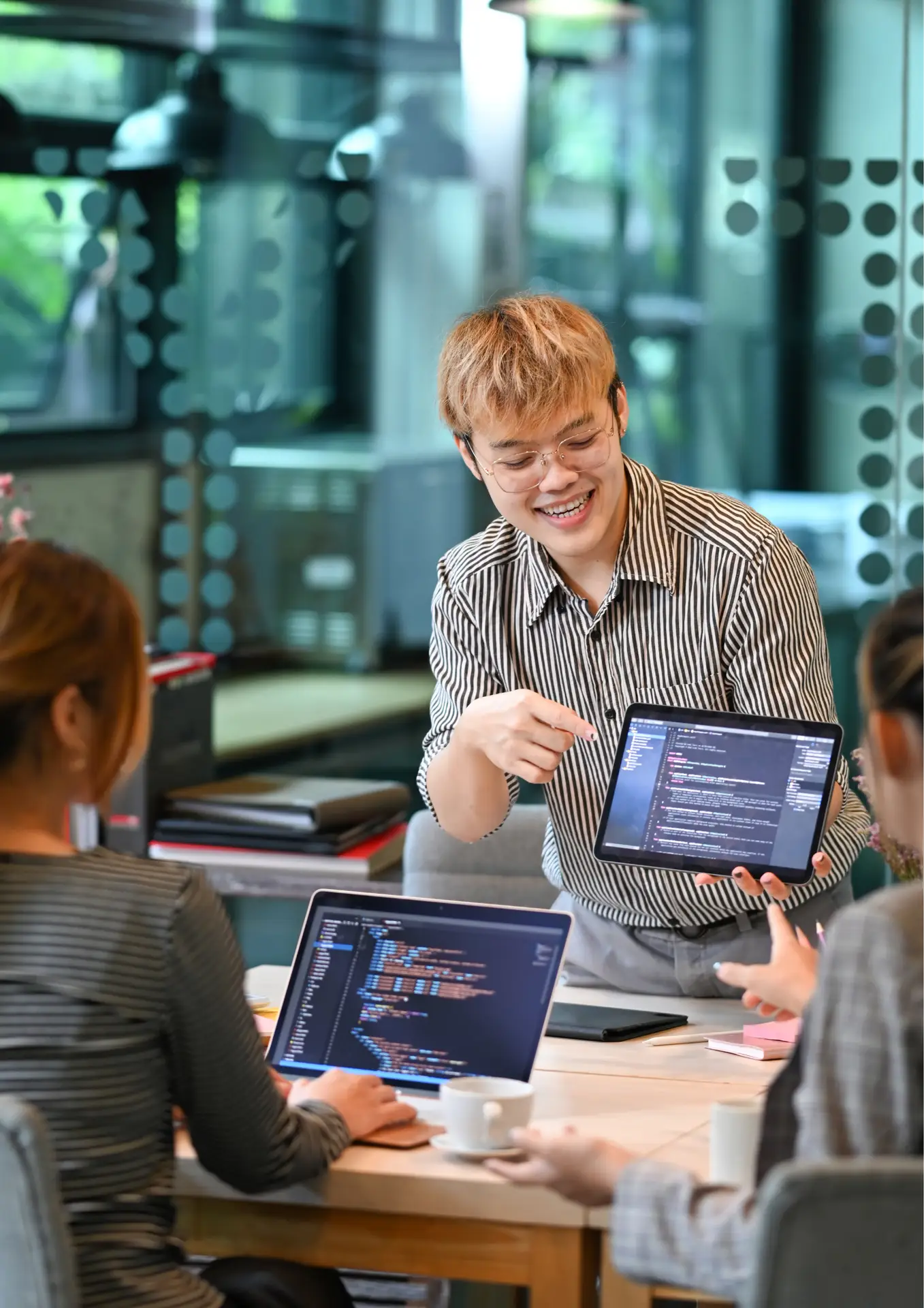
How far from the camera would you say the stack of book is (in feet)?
11.6

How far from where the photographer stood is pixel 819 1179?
131cm

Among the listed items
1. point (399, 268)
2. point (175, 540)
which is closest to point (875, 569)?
point (399, 268)

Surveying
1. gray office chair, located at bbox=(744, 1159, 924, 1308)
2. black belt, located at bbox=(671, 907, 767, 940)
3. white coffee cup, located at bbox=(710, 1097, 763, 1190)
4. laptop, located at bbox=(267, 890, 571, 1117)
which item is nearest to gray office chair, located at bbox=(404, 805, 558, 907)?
black belt, located at bbox=(671, 907, 767, 940)

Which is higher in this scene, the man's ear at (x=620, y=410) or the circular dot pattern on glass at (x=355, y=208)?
the circular dot pattern on glass at (x=355, y=208)

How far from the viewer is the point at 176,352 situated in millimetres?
4879

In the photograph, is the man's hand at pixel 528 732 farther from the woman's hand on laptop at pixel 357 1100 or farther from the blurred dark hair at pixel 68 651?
the blurred dark hair at pixel 68 651

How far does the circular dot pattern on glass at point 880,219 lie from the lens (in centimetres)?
434

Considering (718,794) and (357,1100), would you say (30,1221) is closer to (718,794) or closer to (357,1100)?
(357,1100)

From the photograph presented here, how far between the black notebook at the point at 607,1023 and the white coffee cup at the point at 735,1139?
525 mm

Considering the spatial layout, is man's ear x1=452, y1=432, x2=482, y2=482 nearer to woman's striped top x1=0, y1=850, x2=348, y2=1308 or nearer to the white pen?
the white pen

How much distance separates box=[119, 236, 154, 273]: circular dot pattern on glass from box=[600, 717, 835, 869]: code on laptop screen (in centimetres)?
312

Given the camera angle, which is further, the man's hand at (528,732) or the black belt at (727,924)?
the black belt at (727,924)

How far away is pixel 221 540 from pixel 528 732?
284 cm

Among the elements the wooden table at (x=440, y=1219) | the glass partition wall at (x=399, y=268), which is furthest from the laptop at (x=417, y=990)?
the glass partition wall at (x=399, y=268)
